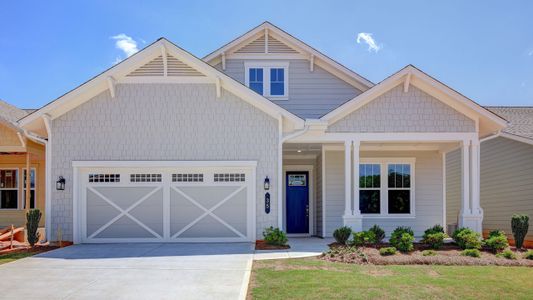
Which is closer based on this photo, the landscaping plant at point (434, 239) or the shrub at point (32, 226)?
the landscaping plant at point (434, 239)

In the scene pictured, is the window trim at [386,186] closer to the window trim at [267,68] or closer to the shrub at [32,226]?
the window trim at [267,68]

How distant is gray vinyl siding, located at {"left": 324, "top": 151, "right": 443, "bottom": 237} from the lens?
16625 millimetres

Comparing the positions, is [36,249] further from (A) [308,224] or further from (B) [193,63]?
(A) [308,224]

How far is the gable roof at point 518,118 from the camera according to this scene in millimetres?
17016

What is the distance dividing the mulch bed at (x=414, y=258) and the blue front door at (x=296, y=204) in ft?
19.7

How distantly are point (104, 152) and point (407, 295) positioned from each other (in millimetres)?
9834

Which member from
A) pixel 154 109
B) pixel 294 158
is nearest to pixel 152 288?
pixel 154 109

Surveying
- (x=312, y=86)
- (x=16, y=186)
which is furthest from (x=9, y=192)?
(x=312, y=86)

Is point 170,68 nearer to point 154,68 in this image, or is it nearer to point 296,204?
point 154,68

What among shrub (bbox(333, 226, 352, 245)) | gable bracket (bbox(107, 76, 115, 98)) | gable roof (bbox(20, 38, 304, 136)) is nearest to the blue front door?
gable roof (bbox(20, 38, 304, 136))

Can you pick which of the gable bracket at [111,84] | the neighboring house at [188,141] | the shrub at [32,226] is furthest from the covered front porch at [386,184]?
Result: the shrub at [32,226]

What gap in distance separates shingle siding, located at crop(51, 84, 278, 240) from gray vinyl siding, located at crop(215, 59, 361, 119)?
3.29m

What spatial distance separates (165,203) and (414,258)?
7186mm

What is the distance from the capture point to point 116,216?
14.4 m
